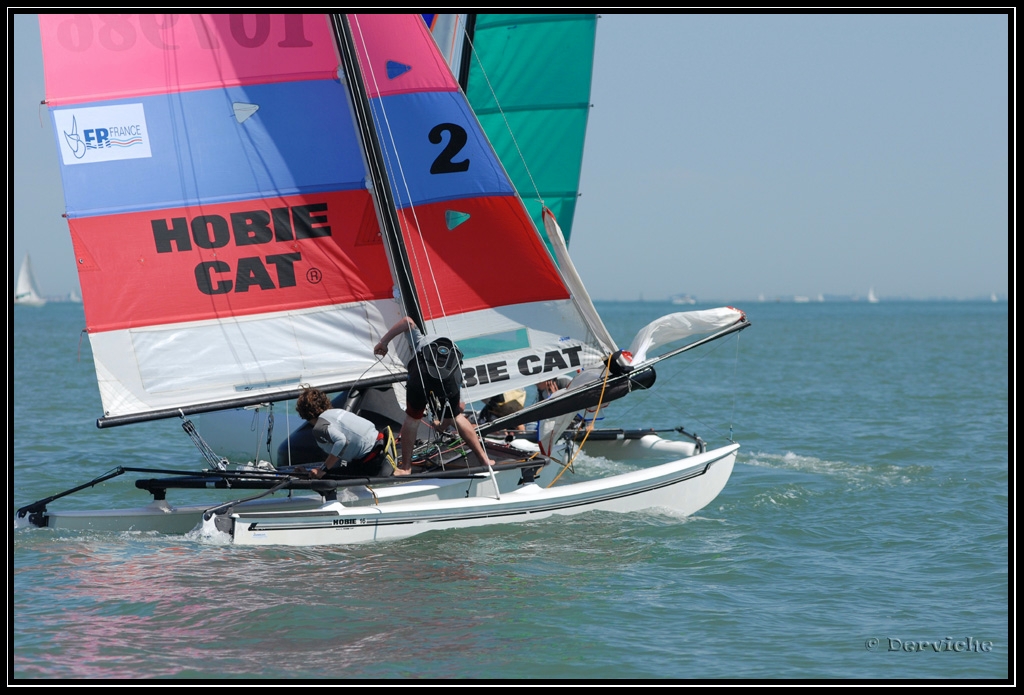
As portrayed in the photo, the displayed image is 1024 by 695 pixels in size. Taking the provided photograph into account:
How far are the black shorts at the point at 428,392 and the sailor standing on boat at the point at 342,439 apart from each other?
35cm

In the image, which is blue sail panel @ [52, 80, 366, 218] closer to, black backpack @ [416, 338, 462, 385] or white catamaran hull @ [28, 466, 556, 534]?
black backpack @ [416, 338, 462, 385]

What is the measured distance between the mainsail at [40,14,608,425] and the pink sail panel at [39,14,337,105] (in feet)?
0.04

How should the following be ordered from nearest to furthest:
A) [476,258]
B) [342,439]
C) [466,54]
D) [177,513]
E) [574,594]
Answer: [574,594] → [342,439] → [177,513] → [476,258] → [466,54]

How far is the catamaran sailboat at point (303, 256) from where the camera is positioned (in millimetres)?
7754

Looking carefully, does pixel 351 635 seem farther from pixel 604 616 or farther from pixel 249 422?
pixel 249 422

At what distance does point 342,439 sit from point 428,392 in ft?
2.84

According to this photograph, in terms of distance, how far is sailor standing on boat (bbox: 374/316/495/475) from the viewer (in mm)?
8008

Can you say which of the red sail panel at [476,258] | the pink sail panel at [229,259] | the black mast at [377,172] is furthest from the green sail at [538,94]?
the pink sail panel at [229,259]

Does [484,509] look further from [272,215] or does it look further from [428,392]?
[272,215]

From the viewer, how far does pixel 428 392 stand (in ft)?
26.3

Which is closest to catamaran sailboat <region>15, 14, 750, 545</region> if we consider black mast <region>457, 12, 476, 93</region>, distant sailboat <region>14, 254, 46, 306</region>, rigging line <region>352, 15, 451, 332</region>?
rigging line <region>352, 15, 451, 332</region>

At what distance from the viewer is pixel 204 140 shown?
26.3ft

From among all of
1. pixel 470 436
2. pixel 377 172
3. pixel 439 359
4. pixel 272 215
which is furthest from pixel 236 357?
pixel 470 436

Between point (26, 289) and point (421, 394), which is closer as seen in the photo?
point (421, 394)
